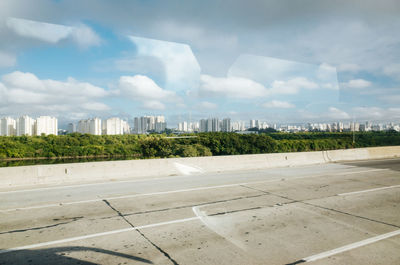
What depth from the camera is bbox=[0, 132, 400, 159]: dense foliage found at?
847 inches

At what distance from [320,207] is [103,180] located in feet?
26.5

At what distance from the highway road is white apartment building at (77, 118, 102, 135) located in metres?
39.5

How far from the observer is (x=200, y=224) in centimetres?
568

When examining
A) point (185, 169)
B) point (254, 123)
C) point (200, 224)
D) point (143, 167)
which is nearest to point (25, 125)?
point (254, 123)

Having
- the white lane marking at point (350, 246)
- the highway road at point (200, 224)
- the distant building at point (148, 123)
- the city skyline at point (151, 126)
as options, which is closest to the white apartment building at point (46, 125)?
the city skyline at point (151, 126)

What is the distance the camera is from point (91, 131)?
48.0m

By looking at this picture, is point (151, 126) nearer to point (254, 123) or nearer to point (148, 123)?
point (148, 123)

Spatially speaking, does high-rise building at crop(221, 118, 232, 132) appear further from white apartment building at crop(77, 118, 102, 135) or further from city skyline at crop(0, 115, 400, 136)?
white apartment building at crop(77, 118, 102, 135)

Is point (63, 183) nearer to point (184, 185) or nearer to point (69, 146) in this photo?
point (184, 185)

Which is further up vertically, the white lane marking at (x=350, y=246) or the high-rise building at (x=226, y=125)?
the high-rise building at (x=226, y=125)

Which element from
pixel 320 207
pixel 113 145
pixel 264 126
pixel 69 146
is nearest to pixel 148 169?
pixel 320 207

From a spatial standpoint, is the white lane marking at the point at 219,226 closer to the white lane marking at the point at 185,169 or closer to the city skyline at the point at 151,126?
the white lane marking at the point at 185,169

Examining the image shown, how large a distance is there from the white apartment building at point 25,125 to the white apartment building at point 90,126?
23.6ft

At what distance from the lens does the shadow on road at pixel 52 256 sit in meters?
3.95
